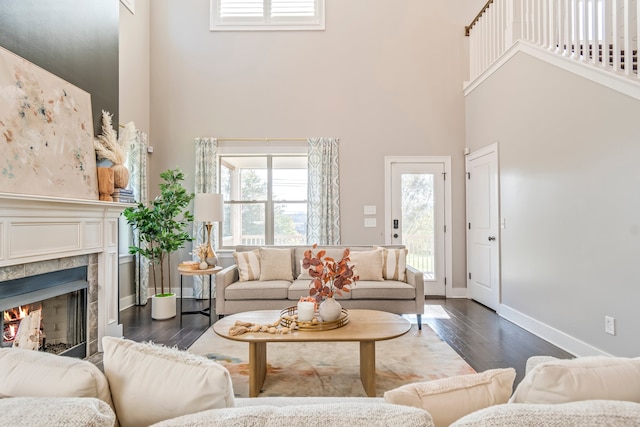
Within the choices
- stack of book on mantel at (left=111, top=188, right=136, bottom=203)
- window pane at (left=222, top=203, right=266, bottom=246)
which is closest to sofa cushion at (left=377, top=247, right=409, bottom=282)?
window pane at (left=222, top=203, right=266, bottom=246)

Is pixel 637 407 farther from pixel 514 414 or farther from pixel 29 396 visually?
pixel 29 396

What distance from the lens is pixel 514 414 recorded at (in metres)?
0.73

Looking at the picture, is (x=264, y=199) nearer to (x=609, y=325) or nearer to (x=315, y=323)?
(x=315, y=323)

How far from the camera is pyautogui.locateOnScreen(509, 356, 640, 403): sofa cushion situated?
2.81 ft

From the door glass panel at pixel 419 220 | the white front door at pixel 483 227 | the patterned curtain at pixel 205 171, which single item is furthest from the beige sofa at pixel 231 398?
the door glass panel at pixel 419 220

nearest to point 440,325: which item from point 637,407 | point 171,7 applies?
point 637,407

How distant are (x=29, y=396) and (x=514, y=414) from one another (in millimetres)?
Answer: 1118

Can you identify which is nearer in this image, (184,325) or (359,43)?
(184,325)

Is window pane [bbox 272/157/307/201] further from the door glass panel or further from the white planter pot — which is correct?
the white planter pot

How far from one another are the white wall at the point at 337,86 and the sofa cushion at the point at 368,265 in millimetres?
1271

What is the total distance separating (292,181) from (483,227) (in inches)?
111

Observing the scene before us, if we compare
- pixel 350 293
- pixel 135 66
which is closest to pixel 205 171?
pixel 135 66

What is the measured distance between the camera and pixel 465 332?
146 inches

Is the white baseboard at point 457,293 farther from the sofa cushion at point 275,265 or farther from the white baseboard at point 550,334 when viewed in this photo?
the sofa cushion at point 275,265
